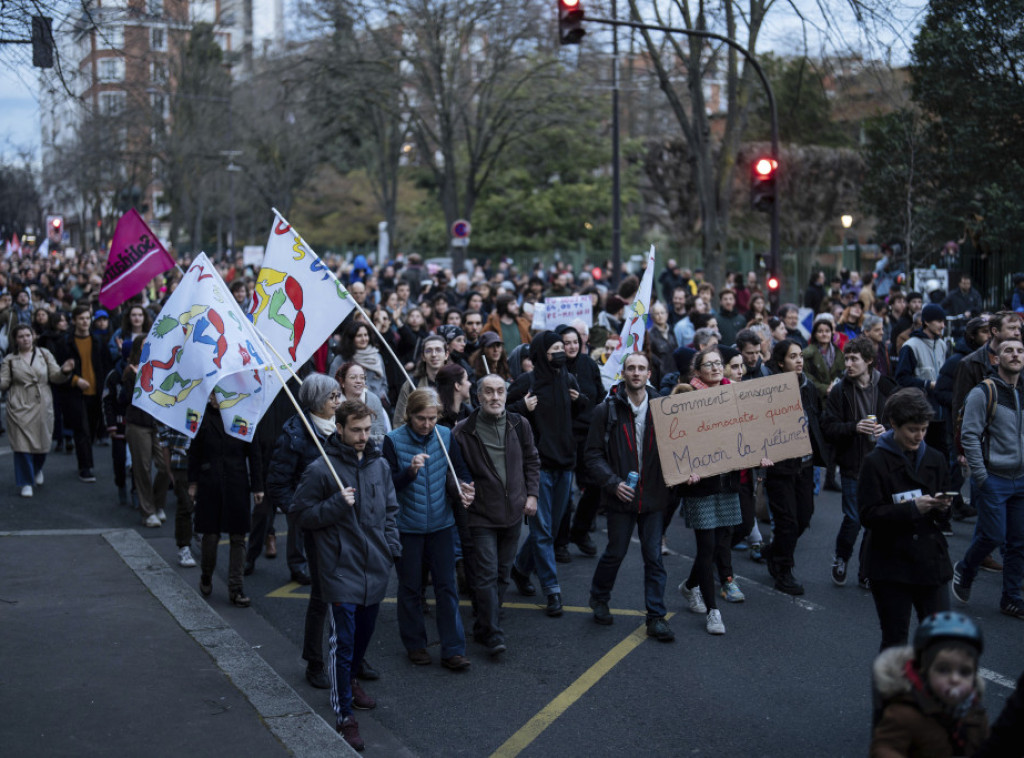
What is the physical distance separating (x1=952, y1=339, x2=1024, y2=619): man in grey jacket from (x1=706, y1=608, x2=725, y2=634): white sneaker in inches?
71.5

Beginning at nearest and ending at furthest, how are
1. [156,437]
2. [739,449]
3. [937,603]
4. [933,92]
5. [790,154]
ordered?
1. [937,603]
2. [739,449]
3. [156,437]
4. [933,92]
5. [790,154]

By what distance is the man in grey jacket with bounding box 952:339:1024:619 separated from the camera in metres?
7.05

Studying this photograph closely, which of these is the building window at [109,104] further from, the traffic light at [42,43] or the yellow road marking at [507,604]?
the yellow road marking at [507,604]

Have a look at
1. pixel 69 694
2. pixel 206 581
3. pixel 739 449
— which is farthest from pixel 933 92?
pixel 69 694

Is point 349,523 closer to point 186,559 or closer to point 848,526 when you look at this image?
point 186,559

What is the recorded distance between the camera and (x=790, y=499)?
25.8 feet

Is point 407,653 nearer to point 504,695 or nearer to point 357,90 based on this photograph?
point 504,695

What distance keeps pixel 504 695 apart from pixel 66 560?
14.5 feet

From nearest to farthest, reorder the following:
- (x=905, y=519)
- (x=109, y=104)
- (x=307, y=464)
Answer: (x=905, y=519) < (x=307, y=464) < (x=109, y=104)

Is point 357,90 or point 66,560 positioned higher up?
point 357,90

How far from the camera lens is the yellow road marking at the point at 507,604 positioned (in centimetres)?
756

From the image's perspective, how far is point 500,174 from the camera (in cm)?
4466

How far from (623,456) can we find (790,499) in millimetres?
1526

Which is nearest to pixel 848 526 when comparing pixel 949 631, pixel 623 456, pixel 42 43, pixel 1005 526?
pixel 1005 526
